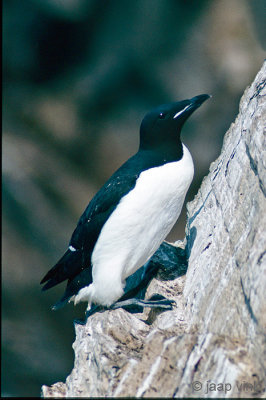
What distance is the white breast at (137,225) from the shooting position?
7.49 ft

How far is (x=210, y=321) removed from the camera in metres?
1.79

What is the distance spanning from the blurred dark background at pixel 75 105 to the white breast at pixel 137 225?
3.50 m

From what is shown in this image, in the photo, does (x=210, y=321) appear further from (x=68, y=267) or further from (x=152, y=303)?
(x=68, y=267)

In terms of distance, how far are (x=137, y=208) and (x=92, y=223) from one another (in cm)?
26

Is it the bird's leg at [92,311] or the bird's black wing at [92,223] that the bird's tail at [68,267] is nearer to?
the bird's black wing at [92,223]

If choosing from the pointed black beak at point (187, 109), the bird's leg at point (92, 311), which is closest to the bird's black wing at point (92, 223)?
the bird's leg at point (92, 311)

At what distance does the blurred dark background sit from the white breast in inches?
138

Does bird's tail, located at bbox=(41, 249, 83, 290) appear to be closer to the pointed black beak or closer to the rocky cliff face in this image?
the rocky cliff face

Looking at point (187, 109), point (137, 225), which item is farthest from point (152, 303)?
point (187, 109)

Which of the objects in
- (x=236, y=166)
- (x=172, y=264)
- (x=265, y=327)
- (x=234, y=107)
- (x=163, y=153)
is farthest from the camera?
(x=234, y=107)

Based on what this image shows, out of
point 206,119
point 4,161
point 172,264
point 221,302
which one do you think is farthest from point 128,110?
point 221,302

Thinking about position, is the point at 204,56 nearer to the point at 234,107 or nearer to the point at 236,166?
the point at 234,107

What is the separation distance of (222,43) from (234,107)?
0.73 m

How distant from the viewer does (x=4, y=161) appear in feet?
20.6
